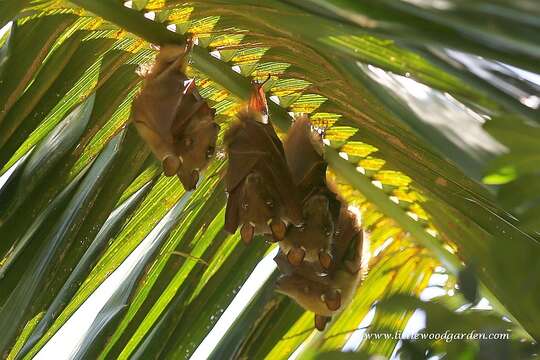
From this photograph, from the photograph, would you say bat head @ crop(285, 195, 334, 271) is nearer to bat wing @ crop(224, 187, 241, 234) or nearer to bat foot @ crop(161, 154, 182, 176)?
bat wing @ crop(224, 187, 241, 234)

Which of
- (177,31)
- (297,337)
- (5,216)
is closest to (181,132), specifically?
(177,31)

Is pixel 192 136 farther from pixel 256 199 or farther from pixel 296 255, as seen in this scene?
pixel 296 255

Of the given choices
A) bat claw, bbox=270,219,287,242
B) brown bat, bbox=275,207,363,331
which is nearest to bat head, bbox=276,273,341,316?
A: brown bat, bbox=275,207,363,331

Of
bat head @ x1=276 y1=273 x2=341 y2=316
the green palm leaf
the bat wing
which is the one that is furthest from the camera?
bat head @ x1=276 y1=273 x2=341 y2=316

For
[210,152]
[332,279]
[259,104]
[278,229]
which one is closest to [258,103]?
[259,104]

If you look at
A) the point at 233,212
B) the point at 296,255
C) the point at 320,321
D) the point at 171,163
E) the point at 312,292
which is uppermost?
the point at 171,163

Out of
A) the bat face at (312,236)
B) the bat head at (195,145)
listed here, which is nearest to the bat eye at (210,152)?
the bat head at (195,145)

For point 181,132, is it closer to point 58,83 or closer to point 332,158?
point 58,83
